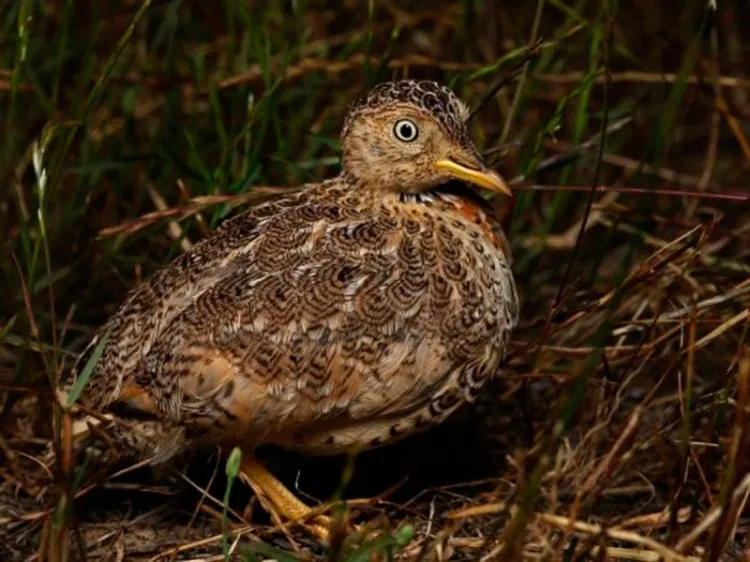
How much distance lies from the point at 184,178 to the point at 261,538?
1.27 meters

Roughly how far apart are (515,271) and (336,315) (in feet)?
3.96

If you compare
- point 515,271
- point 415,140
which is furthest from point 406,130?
point 515,271

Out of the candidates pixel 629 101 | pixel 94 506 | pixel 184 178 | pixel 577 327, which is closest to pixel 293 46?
pixel 184 178

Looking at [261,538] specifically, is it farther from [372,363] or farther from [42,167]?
[42,167]

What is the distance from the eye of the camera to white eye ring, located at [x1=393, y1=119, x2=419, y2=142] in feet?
10.6

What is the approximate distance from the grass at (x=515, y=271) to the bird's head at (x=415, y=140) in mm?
308

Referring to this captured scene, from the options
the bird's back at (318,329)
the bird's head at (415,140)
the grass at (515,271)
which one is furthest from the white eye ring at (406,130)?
the grass at (515,271)

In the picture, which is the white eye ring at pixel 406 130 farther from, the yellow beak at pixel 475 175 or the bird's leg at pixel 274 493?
the bird's leg at pixel 274 493

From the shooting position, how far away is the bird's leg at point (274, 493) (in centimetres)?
326

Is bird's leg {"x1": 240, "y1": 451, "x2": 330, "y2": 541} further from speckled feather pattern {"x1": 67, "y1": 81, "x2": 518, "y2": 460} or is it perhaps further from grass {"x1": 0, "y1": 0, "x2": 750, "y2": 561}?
speckled feather pattern {"x1": 67, "y1": 81, "x2": 518, "y2": 460}

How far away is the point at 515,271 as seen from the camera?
13.6 ft

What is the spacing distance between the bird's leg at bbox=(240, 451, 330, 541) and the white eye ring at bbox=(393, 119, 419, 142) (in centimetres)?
81

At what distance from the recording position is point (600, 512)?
11.2 ft

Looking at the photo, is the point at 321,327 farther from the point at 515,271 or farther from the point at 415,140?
the point at 515,271
